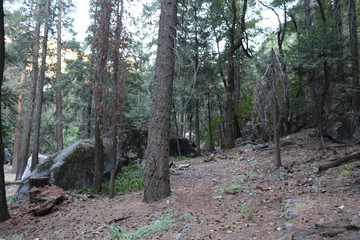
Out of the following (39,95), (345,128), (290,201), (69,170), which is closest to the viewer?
(290,201)

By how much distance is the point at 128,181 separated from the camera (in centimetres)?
1038

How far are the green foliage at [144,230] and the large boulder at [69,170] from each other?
5.67 meters

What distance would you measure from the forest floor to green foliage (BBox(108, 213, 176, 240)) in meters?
0.04

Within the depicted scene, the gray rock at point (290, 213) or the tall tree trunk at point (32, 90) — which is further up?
the tall tree trunk at point (32, 90)

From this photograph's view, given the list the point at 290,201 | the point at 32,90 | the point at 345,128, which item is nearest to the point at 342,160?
the point at 290,201

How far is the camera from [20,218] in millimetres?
7207

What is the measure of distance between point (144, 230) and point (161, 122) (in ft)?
8.60

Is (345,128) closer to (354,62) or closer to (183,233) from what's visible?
(354,62)

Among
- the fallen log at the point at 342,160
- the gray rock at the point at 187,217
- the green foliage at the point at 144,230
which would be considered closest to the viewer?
the green foliage at the point at 144,230

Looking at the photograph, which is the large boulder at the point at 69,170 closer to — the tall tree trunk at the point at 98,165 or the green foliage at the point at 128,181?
the tall tree trunk at the point at 98,165

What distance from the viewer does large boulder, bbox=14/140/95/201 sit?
9852 millimetres

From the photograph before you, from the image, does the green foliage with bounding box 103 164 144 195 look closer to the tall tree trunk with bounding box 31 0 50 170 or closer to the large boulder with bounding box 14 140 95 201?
the large boulder with bounding box 14 140 95 201

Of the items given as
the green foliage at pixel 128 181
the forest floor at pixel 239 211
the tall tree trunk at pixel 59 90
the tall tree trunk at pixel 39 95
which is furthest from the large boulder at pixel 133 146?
the forest floor at pixel 239 211

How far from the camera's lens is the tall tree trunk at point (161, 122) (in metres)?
6.58
